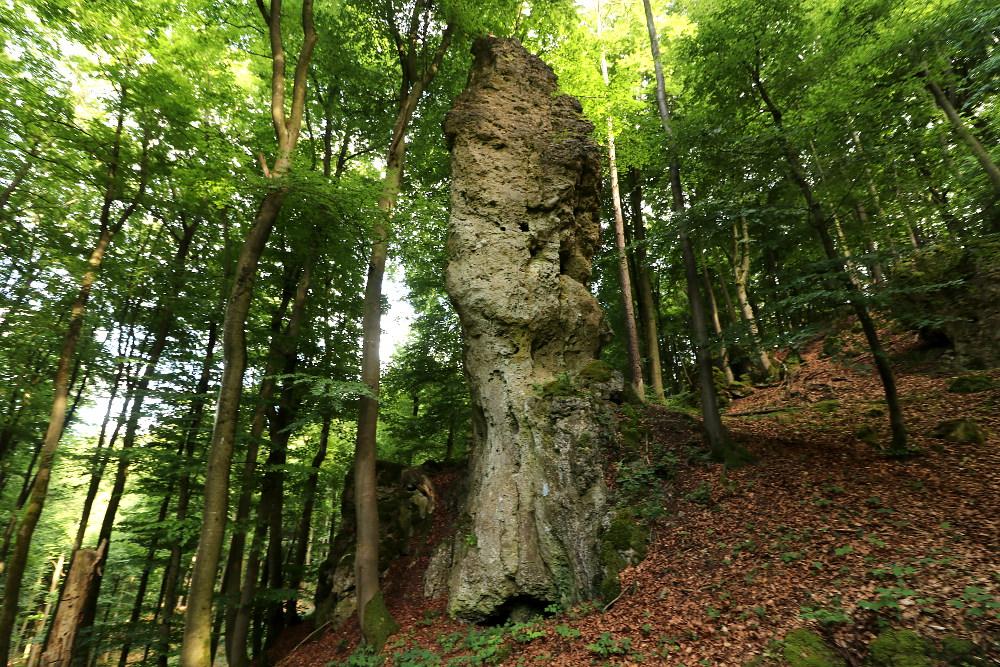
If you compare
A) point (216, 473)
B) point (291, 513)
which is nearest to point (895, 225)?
point (216, 473)

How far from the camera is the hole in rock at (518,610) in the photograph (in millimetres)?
6896

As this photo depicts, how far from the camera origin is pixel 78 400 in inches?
485

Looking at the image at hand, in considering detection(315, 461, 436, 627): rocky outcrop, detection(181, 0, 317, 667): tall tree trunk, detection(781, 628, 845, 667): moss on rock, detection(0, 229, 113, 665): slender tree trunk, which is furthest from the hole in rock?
detection(0, 229, 113, 665): slender tree trunk

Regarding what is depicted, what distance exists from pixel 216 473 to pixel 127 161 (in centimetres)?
730

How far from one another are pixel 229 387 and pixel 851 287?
10642mm

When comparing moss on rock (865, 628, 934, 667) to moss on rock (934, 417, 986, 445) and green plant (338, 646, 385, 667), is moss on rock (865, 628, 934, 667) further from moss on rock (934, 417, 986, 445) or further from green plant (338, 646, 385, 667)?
green plant (338, 646, 385, 667)

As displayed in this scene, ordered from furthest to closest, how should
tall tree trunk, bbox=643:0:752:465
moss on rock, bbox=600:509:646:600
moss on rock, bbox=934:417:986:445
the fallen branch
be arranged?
the fallen branch
tall tree trunk, bbox=643:0:752:465
moss on rock, bbox=934:417:986:445
moss on rock, bbox=600:509:646:600

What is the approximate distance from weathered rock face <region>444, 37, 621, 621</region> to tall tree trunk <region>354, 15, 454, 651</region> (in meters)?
1.35

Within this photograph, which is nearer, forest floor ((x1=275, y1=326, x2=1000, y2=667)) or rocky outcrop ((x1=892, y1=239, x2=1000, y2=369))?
forest floor ((x1=275, y1=326, x2=1000, y2=667))

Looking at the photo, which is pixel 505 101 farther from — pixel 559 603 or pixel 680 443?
pixel 559 603

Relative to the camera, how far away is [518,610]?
22.9 ft

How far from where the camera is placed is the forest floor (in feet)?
13.5

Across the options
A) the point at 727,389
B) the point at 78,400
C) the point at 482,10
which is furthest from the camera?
the point at 727,389

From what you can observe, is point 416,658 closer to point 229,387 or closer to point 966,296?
point 229,387
